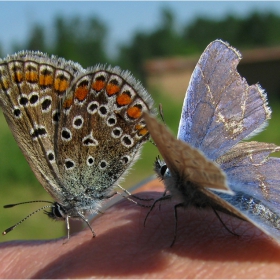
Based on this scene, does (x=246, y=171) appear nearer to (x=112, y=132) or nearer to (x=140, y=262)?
(x=140, y=262)

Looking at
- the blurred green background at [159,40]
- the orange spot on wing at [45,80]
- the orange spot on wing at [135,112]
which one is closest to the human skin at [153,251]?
the orange spot on wing at [135,112]

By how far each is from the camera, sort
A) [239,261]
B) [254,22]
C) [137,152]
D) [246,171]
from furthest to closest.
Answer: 1. [254,22]
2. [137,152]
3. [246,171]
4. [239,261]

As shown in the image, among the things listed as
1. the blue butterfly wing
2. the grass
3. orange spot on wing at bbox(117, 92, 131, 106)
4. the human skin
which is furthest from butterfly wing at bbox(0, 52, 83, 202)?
the grass

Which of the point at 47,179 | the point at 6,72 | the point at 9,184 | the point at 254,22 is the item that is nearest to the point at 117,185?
the point at 47,179

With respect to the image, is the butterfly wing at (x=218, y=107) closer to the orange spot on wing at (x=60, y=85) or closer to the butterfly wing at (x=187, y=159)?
the butterfly wing at (x=187, y=159)

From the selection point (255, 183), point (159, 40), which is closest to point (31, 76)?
point (255, 183)
